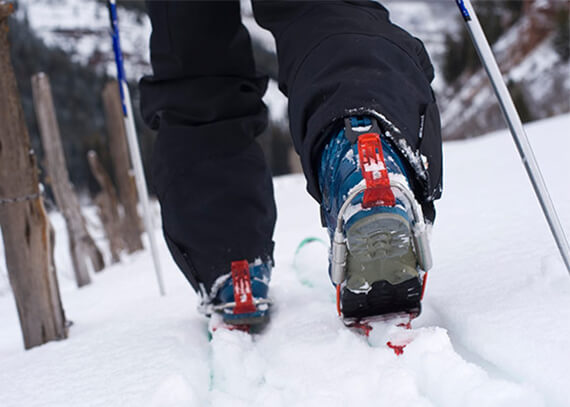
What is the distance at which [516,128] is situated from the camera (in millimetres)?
617

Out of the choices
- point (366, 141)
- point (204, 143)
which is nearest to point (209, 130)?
point (204, 143)

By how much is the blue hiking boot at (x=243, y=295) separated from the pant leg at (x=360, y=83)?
0.29 metres

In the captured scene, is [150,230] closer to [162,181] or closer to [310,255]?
[310,255]

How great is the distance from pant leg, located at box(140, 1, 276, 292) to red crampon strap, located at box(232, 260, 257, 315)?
0.07ft

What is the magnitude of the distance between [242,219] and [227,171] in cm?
10

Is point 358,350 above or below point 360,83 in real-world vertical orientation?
below

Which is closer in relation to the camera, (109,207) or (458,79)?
(109,207)

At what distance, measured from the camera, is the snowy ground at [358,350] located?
1.84ft

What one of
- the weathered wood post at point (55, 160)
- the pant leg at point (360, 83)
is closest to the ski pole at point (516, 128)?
the pant leg at point (360, 83)

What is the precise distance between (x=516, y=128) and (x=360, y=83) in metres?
0.21

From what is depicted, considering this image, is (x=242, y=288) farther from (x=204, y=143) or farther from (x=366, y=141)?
(x=366, y=141)

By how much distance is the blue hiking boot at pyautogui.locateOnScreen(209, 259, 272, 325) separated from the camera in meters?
0.88

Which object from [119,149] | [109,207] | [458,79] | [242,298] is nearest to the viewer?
[242,298]

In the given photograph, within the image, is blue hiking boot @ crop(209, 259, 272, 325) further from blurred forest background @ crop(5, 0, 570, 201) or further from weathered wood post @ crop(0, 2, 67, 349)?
blurred forest background @ crop(5, 0, 570, 201)
